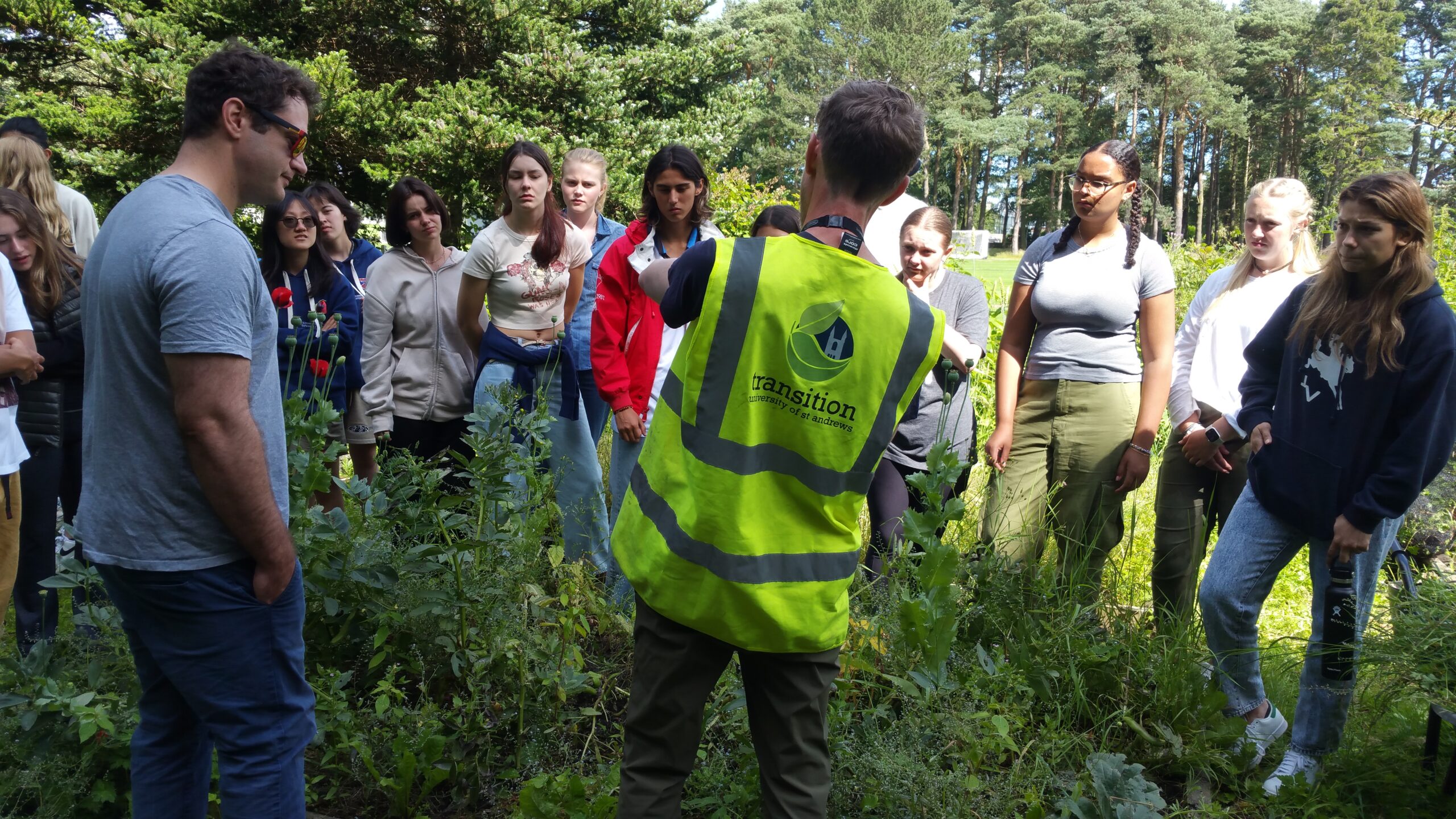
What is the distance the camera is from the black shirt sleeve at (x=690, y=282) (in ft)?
6.08

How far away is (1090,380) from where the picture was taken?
149 inches

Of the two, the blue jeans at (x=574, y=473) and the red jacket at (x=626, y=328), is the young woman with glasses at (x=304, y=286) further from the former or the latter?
the red jacket at (x=626, y=328)

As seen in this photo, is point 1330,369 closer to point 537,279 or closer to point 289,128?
point 289,128

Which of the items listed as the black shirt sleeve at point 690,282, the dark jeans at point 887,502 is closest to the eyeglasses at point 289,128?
the black shirt sleeve at point 690,282

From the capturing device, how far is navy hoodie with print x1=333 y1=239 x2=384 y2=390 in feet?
16.1

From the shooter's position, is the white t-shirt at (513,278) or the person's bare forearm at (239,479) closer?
the person's bare forearm at (239,479)

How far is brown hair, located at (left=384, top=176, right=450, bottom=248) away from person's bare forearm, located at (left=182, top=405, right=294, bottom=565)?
321 cm

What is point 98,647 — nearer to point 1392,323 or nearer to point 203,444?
point 203,444

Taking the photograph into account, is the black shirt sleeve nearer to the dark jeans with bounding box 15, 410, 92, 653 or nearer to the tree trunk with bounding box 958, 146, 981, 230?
the dark jeans with bounding box 15, 410, 92, 653

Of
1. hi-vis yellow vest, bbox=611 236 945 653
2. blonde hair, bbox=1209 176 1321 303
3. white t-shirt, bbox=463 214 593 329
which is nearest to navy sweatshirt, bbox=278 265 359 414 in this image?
white t-shirt, bbox=463 214 593 329

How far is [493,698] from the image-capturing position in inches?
112

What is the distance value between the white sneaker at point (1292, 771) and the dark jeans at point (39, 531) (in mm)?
4125

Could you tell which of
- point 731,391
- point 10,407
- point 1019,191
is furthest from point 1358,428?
point 1019,191

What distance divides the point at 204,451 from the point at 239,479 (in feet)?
0.28
